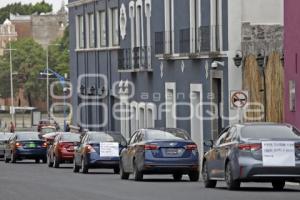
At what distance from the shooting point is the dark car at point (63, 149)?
152 feet

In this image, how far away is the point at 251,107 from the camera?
43750mm

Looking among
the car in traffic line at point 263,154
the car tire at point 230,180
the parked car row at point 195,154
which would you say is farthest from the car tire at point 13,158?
the car in traffic line at point 263,154

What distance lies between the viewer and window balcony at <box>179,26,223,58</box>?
152ft

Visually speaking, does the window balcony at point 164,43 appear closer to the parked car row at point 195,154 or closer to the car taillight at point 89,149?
the parked car row at point 195,154

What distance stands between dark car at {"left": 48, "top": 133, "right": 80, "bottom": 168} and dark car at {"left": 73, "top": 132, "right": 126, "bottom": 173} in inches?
252

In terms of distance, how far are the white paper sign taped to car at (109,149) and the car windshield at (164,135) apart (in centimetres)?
673

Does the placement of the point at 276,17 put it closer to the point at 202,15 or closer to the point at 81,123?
the point at 202,15

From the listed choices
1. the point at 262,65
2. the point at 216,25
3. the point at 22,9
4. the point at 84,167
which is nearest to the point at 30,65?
the point at 22,9

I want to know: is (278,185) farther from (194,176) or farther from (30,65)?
(30,65)

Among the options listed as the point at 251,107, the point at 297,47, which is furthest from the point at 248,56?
the point at 297,47

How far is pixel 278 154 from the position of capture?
24.9m

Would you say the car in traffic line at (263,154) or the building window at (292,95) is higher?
the building window at (292,95)

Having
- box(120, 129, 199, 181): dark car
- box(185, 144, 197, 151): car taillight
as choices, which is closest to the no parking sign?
box(120, 129, 199, 181): dark car

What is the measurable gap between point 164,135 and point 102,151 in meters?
7.26
